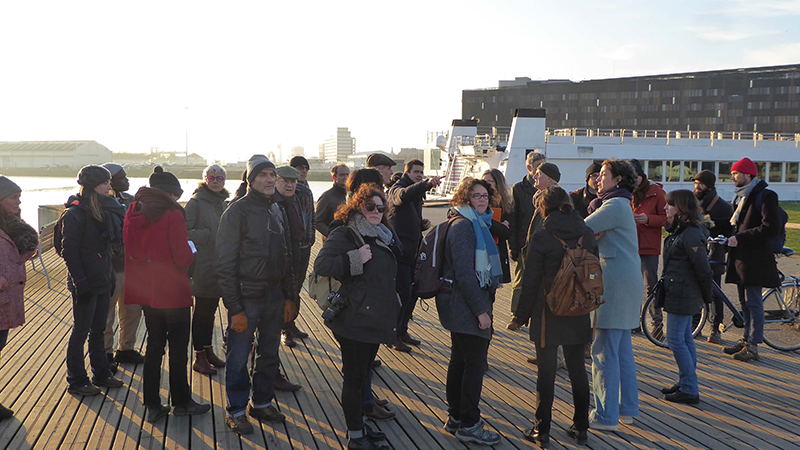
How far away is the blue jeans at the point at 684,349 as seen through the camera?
15.4 ft

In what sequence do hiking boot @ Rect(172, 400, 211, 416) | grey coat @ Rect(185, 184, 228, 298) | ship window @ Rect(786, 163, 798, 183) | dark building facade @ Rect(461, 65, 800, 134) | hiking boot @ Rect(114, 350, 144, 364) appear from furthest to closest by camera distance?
dark building facade @ Rect(461, 65, 800, 134), ship window @ Rect(786, 163, 798, 183), hiking boot @ Rect(114, 350, 144, 364), grey coat @ Rect(185, 184, 228, 298), hiking boot @ Rect(172, 400, 211, 416)

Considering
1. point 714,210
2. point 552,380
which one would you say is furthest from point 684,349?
point 714,210

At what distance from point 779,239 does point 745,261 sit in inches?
15.7

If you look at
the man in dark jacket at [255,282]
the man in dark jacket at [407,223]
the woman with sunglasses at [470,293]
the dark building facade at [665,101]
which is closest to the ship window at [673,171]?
the man in dark jacket at [407,223]

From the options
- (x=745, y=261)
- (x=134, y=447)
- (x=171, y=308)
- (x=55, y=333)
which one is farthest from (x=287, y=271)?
(x=745, y=261)

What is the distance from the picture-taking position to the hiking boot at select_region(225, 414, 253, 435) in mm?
4004

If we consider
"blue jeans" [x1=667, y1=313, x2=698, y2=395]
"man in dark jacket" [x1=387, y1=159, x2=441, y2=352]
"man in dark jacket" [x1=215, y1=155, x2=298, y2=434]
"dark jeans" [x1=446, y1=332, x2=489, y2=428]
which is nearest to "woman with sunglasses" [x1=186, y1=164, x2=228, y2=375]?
"man in dark jacket" [x1=215, y1=155, x2=298, y2=434]

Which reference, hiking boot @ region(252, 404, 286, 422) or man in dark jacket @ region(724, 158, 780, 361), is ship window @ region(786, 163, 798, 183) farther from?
hiking boot @ region(252, 404, 286, 422)

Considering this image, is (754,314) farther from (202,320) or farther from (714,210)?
(202,320)

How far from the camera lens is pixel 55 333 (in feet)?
21.8

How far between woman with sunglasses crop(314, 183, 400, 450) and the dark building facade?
6493 centimetres

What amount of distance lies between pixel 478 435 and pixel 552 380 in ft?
2.02

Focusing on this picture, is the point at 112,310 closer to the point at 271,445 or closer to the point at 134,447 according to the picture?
the point at 134,447

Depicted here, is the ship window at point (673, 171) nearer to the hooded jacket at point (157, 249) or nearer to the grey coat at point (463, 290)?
the grey coat at point (463, 290)
